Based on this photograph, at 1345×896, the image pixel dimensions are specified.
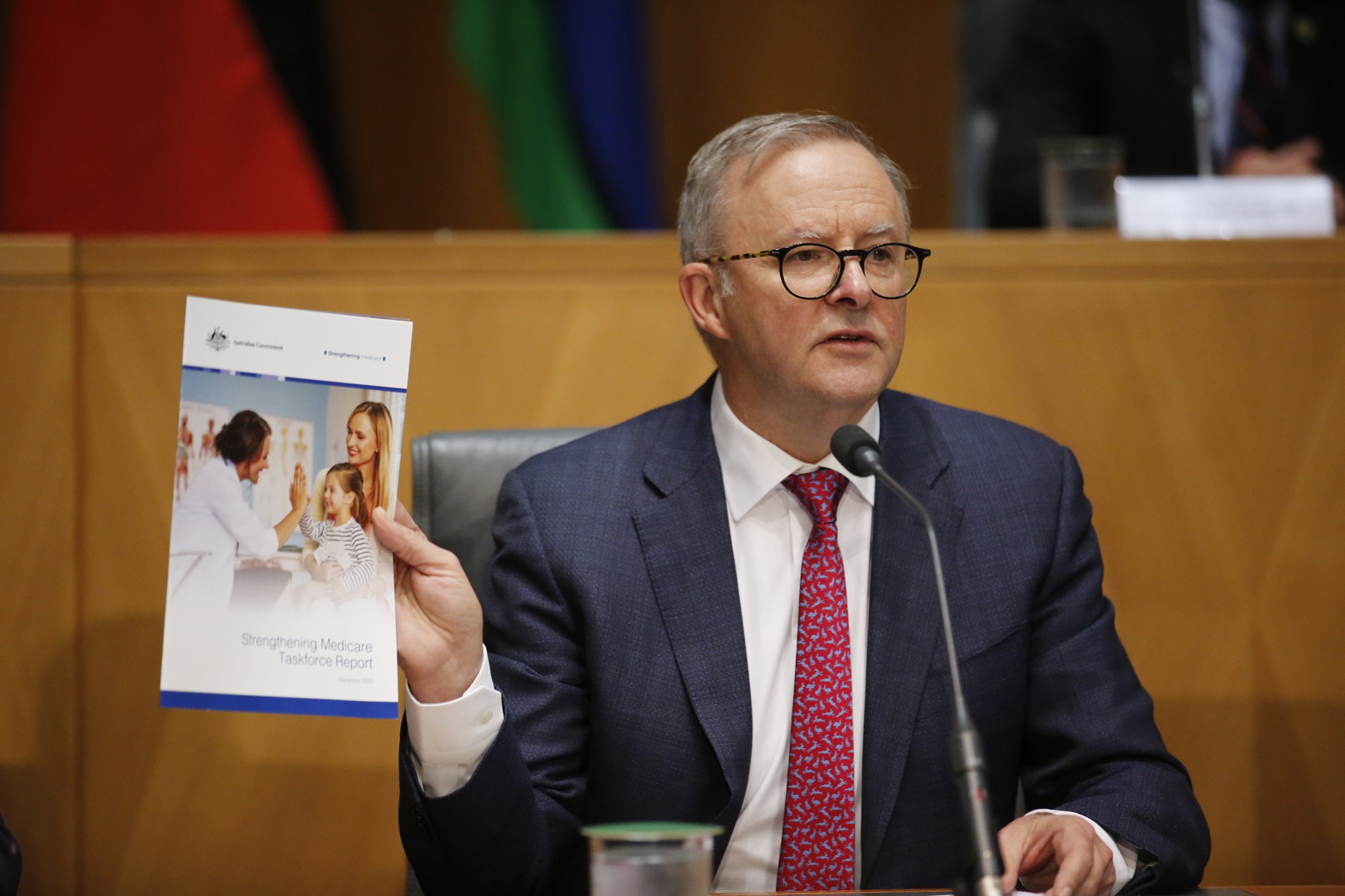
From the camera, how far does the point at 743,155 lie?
165 cm

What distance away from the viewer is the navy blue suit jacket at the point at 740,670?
1486 millimetres

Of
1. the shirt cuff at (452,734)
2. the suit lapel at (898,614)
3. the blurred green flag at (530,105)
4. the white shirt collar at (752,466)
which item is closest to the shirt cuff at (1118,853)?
the suit lapel at (898,614)

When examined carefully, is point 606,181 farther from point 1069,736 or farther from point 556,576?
point 1069,736

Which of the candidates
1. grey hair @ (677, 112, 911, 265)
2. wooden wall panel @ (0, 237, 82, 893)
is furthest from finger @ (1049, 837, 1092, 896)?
wooden wall panel @ (0, 237, 82, 893)

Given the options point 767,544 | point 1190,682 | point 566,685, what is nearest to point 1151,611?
point 1190,682

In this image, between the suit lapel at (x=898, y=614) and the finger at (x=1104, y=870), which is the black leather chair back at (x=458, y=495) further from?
the finger at (x=1104, y=870)

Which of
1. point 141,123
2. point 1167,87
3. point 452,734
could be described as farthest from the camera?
point 1167,87

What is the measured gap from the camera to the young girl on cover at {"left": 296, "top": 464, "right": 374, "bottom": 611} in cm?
121

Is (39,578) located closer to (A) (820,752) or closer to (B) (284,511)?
(B) (284,511)

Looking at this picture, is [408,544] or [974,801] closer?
[974,801]

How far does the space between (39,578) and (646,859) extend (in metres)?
1.40

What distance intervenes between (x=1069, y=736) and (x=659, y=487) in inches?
23.9

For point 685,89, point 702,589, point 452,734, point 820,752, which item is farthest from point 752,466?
point 685,89

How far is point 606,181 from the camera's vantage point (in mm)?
3236
